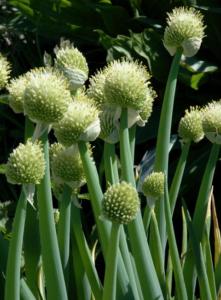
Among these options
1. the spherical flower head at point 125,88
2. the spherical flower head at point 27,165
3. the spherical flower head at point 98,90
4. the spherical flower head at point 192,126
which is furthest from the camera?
the spherical flower head at point 192,126

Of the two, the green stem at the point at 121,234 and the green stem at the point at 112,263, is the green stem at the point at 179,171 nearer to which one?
the green stem at the point at 121,234

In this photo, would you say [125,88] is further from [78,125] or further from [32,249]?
[32,249]

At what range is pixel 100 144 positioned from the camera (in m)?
2.51

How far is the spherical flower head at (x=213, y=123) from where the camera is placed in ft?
4.34

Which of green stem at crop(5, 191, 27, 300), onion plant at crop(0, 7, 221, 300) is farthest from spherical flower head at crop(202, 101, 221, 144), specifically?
green stem at crop(5, 191, 27, 300)

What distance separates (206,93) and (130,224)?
4.91 feet

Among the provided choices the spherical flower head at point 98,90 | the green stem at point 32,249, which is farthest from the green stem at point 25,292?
the spherical flower head at point 98,90

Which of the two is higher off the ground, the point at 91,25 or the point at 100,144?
the point at 91,25

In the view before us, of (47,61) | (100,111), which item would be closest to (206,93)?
(47,61)

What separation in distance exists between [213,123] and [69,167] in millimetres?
339

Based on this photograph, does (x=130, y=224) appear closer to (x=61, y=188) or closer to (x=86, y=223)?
(x=61, y=188)

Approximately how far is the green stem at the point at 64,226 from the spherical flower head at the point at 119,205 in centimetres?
14

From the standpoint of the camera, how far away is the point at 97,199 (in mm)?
1146

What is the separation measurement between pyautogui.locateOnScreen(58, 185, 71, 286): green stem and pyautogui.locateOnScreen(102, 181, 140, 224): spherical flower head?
0.48 feet
